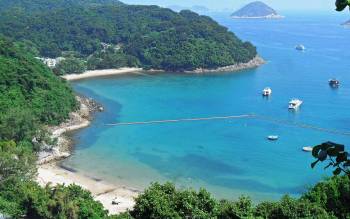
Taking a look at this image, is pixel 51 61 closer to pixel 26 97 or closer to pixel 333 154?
pixel 26 97

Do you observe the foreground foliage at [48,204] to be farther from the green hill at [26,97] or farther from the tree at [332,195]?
the green hill at [26,97]

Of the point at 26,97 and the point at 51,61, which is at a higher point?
the point at 26,97

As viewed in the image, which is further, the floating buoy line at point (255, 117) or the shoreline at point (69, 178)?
the floating buoy line at point (255, 117)

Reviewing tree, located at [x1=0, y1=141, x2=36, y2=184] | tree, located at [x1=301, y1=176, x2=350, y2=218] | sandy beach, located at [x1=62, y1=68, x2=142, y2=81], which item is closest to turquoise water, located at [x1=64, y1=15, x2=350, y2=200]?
sandy beach, located at [x1=62, y1=68, x2=142, y2=81]

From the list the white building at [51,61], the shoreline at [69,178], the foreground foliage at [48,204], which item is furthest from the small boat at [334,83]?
the foreground foliage at [48,204]

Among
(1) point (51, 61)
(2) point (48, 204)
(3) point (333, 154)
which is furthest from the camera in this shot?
(1) point (51, 61)

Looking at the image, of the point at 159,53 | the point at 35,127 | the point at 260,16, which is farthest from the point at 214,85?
the point at 260,16

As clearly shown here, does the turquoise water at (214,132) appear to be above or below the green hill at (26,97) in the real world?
below

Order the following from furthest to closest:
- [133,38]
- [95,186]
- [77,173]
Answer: [133,38] → [77,173] → [95,186]

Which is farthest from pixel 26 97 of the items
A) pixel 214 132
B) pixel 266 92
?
pixel 266 92
